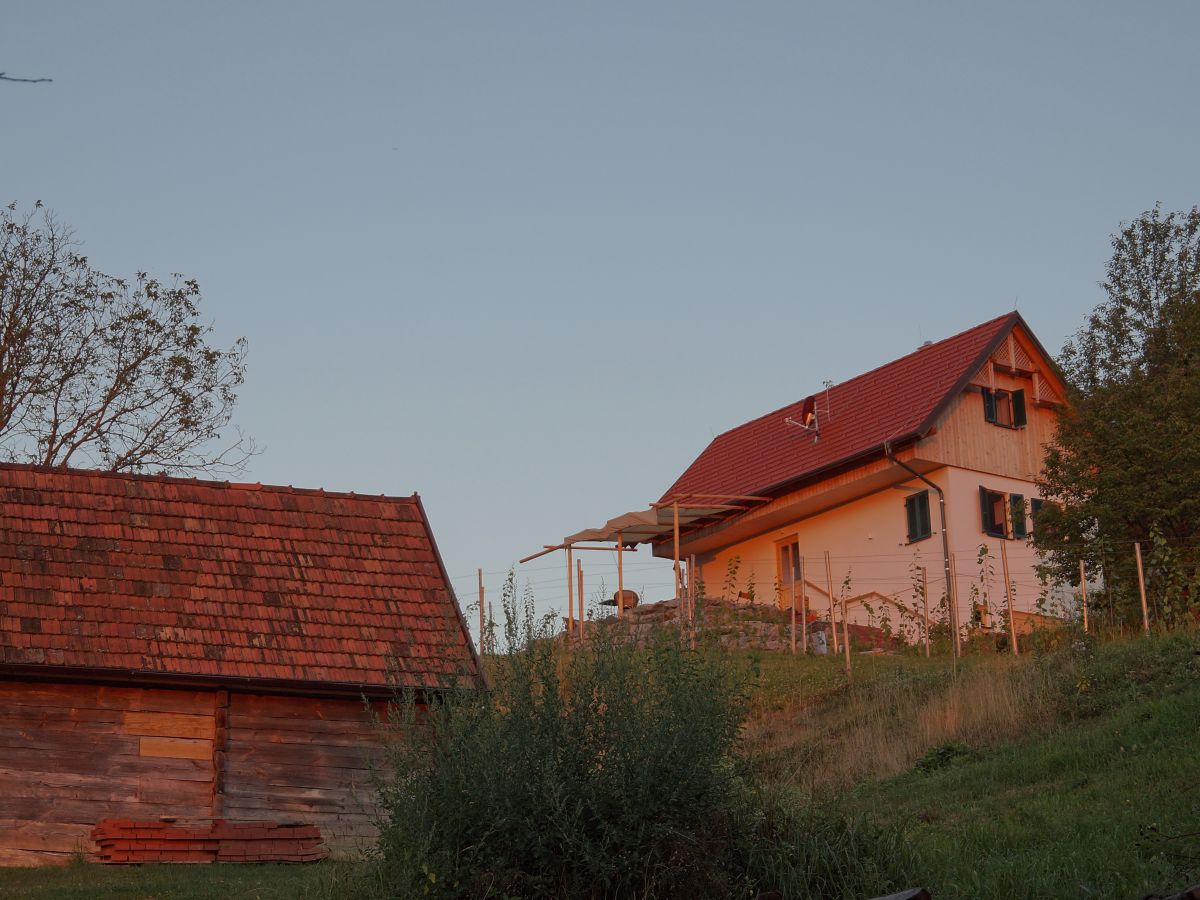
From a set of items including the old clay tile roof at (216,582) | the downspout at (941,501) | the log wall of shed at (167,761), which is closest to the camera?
the log wall of shed at (167,761)

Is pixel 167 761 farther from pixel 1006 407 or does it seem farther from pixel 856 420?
pixel 1006 407

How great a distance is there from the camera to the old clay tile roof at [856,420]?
3191 cm

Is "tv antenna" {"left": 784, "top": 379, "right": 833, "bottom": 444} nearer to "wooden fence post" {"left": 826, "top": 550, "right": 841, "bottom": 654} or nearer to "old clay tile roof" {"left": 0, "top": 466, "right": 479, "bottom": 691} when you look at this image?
"wooden fence post" {"left": 826, "top": 550, "right": 841, "bottom": 654}

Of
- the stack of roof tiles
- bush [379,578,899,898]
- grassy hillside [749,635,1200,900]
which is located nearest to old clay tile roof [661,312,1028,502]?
grassy hillside [749,635,1200,900]

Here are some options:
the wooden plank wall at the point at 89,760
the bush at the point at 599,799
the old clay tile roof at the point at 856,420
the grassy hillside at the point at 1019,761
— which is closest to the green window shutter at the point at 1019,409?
the old clay tile roof at the point at 856,420

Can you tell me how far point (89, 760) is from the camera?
1697 centimetres

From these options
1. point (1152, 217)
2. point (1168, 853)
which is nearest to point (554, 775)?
point (1168, 853)

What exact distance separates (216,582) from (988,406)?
1995cm

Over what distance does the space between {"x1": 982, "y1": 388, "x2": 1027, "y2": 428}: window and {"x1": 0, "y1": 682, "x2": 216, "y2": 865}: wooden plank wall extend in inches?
819

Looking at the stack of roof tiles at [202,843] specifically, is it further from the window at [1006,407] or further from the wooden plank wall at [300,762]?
the window at [1006,407]

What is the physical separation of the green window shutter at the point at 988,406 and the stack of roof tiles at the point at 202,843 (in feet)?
66.9

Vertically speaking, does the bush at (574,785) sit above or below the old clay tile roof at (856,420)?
below

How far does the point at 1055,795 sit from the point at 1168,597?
31.5 feet

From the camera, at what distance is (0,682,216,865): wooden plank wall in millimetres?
16531
